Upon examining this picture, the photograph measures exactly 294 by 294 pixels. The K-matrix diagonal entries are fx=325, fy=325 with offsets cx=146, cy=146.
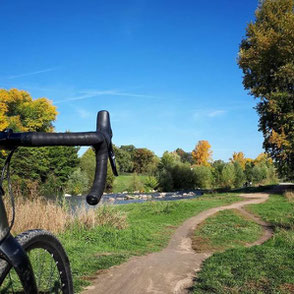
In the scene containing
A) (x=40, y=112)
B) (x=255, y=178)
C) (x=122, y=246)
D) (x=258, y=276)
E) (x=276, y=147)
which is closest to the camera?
(x=258, y=276)

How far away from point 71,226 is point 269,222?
25.9 ft

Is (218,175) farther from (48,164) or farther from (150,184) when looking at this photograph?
(48,164)

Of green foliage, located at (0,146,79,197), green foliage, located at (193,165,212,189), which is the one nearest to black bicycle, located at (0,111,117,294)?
green foliage, located at (0,146,79,197)

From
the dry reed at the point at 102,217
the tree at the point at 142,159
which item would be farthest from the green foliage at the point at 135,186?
the dry reed at the point at 102,217

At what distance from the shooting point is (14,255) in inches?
59.9

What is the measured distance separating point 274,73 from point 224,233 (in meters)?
16.9

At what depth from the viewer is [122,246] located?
8.72m

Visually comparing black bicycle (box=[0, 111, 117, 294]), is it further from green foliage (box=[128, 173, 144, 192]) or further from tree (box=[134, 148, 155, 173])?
tree (box=[134, 148, 155, 173])

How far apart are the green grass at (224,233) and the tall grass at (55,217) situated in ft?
8.82

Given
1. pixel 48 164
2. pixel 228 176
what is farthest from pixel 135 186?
pixel 228 176

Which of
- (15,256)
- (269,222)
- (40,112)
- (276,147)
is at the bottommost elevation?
(269,222)

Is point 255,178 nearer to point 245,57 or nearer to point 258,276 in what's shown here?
point 245,57

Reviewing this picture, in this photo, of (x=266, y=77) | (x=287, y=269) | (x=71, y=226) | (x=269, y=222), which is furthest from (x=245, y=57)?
(x=287, y=269)

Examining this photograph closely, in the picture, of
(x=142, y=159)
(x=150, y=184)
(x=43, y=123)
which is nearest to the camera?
(x=43, y=123)
